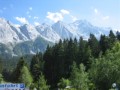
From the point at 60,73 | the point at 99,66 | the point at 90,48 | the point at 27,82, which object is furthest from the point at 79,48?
the point at 99,66

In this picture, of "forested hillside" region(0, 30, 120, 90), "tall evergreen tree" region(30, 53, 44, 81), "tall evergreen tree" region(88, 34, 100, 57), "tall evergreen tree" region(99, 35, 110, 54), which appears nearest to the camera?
"forested hillside" region(0, 30, 120, 90)

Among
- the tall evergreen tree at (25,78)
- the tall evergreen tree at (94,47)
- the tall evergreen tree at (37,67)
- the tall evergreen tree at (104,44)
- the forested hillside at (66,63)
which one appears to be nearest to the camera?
the forested hillside at (66,63)

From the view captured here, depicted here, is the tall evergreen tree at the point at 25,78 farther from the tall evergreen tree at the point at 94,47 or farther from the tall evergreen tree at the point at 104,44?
the tall evergreen tree at the point at 104,44

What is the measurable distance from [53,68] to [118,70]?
63.8 m

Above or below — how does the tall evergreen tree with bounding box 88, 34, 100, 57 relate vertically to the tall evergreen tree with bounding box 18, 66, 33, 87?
above

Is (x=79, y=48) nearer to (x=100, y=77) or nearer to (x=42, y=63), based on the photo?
(x=42, y=63)

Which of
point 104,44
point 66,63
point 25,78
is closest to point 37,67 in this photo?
point 25,78

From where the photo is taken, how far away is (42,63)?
455 ft

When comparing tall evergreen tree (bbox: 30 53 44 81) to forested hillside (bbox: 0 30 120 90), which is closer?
forested hillside (bbox: 0 30 120 90)

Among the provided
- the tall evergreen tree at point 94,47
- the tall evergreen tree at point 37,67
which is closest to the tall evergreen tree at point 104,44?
the tall evergreen tree at point 94,47

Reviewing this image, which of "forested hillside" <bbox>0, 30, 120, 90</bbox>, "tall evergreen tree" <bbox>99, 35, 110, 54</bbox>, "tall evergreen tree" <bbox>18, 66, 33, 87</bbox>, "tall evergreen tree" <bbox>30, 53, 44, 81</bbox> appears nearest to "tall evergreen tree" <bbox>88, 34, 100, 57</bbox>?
"forested hillside" <bbox>0, 30, 120, 90</bbox>

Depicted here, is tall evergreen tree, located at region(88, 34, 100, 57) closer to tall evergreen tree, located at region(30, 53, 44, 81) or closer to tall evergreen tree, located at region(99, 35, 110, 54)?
tall evergreen tree, located at region(99, 35, 110, 54)

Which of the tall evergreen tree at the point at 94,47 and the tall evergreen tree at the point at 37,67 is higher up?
the tall evergreen tree at the point at 94,47

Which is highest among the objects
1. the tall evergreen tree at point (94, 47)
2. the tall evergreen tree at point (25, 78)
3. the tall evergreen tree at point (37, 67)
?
the tall evergreen tree at point (94, 47)
